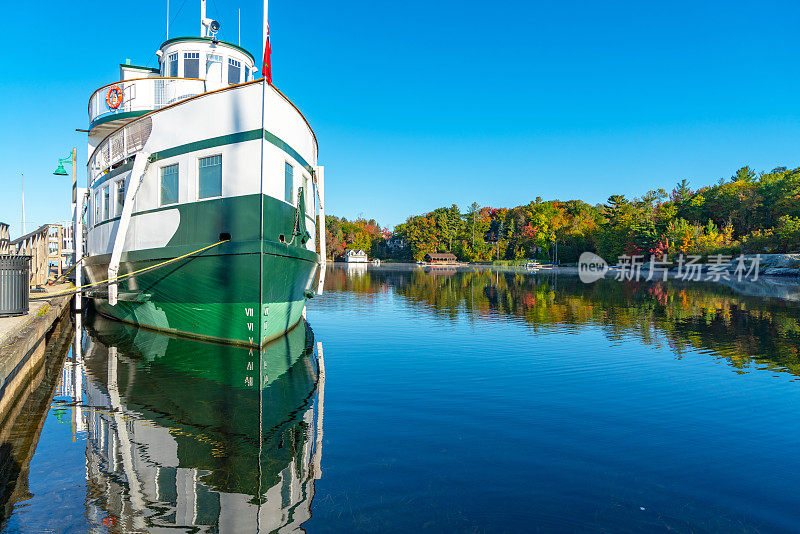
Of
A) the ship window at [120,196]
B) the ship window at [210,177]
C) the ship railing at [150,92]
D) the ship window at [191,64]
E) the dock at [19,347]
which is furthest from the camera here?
the ship window at [191,64]

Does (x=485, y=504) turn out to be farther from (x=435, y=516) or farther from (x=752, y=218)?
(x=752, y=218)

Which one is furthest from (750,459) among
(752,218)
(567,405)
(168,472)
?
(752,218)

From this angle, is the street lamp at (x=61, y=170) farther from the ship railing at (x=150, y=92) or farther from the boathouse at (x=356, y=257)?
the boathouse at (x=356, y=257)

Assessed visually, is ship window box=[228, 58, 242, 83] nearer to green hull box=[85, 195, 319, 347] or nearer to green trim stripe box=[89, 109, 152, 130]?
green trim stripe box=[89, 109, 152, 130]

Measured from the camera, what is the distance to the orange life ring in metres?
16.9

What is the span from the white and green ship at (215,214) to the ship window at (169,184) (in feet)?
0.10

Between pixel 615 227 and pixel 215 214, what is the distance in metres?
94.5

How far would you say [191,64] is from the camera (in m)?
17.3

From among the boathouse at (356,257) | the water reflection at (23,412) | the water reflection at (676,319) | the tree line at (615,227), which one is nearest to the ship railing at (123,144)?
the water reflection at (23,412)

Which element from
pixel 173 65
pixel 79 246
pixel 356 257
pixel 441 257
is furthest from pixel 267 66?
pixel 356 257

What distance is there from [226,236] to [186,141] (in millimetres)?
3005

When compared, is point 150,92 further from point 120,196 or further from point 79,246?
point 79,246

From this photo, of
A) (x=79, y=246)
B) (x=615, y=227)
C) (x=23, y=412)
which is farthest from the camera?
(x=615, y=227)

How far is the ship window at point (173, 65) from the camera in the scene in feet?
57.1
